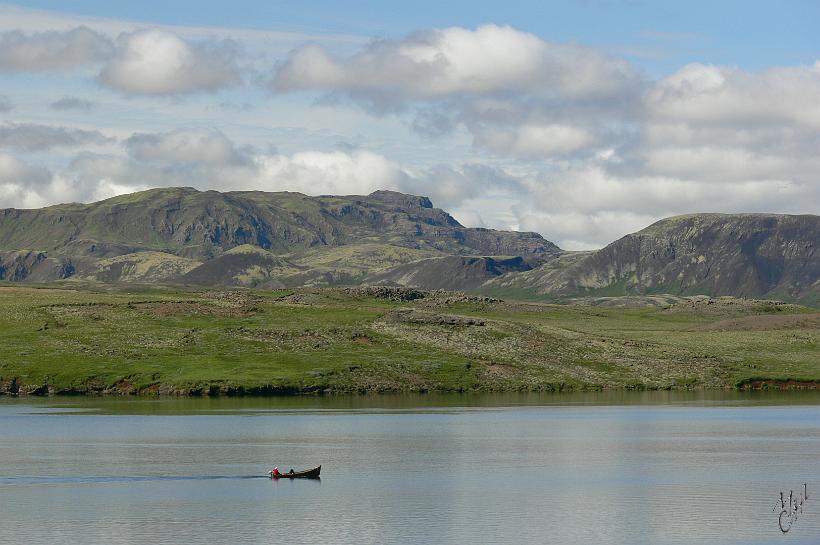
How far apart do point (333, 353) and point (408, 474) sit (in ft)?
295

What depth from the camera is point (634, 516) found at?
57.0 m

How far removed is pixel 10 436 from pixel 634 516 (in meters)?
55.4

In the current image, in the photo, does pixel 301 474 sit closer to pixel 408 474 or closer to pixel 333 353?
pixel 408 474

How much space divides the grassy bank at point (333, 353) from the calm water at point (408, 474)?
26183mm

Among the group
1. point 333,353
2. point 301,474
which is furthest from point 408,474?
point 333,353

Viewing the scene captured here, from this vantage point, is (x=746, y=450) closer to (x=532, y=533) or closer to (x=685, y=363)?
(x=532, y=533)

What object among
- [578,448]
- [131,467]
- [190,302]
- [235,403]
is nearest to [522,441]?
[578,448]

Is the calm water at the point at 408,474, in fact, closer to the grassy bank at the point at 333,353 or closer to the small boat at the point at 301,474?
the small boat at the point at 301,474

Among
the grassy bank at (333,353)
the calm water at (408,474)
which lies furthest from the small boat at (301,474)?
the grassy bank at (333,353)

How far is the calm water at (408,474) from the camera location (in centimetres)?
5388

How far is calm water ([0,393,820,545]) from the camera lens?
53.9 meters

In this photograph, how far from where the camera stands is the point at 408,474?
236 ft

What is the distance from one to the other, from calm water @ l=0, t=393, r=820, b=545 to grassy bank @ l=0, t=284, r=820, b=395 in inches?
1031

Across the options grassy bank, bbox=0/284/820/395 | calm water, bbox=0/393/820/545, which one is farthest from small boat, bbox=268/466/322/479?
grassy bank, bbox=0/284/820/395
